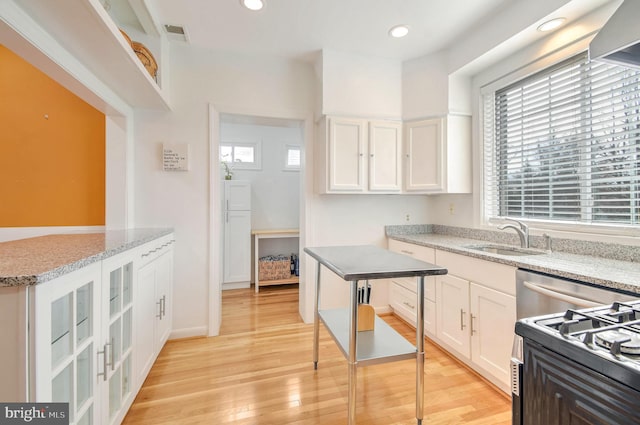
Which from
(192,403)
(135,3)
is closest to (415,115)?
(135,3)

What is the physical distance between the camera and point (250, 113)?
276cm

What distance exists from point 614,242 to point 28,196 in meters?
4.30

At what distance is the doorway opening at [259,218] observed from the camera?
12.8 ft

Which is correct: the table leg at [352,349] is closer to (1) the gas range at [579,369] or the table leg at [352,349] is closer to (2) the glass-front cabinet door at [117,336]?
(1) the gas range at [579,369]

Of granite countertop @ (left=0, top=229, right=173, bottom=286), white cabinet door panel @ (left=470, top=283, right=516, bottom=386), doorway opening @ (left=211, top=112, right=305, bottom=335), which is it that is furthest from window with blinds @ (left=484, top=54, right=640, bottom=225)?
granite countertop @ (left=0, top=229, right=173, bottom=286)

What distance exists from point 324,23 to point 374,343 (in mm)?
2386

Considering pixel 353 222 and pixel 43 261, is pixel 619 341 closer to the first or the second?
pixel 43 261

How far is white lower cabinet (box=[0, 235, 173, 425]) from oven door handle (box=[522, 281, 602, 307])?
→ 212cm

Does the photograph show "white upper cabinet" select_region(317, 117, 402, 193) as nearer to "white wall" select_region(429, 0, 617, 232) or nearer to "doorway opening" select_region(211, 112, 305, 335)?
"white wall" select_region(429, 0, 617, 232)

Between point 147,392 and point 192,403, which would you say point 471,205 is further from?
point 147,392

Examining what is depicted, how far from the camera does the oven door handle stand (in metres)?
1.31

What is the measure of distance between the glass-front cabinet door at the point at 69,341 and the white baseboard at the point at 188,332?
1.42 m

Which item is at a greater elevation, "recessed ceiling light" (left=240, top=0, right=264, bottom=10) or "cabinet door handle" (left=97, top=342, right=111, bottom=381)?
"recessed ceiling light" (left=240, top=0, right=264, bottom=10)

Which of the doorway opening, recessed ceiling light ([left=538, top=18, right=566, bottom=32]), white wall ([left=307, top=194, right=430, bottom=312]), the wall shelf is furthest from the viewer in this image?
the doorway opening
